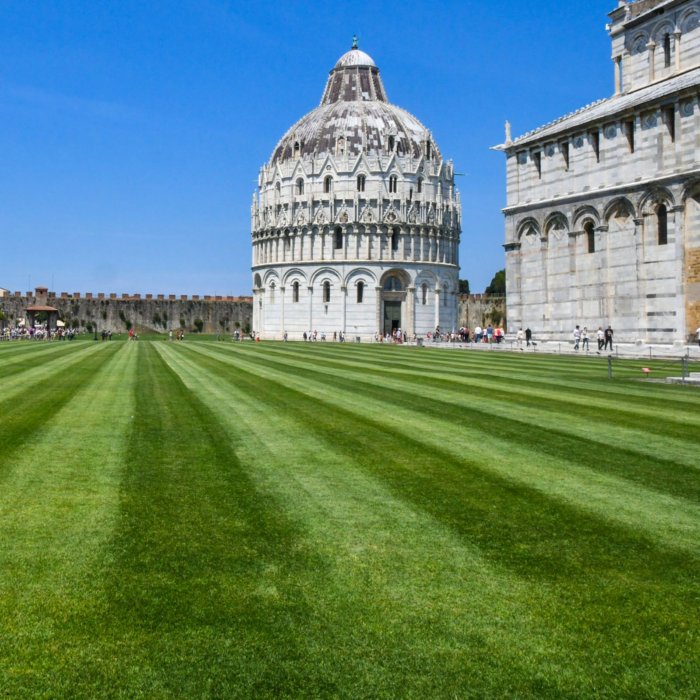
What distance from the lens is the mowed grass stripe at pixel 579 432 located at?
10.1 metres

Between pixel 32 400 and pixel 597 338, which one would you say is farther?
pixel 597 338

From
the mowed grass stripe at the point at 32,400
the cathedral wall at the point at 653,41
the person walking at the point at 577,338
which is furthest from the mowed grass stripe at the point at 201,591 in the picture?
the cathedral wall at the point at 653,41

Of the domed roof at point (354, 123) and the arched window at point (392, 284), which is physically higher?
the domed roof at point (354, 123)

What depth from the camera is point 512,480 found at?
31.4ft

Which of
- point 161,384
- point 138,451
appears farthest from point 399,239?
point 138,451

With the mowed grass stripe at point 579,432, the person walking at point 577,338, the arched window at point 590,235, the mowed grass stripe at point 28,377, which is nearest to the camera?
the mowed grass stripe at point 579,432

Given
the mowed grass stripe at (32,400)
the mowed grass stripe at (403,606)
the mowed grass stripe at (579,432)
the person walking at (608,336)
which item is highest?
the person walking at (608,336)

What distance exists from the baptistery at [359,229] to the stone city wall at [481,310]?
2103 centimetres

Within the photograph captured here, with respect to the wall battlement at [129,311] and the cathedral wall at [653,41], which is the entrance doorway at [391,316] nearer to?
the wall battlement at [129,311]

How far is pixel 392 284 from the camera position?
355ft

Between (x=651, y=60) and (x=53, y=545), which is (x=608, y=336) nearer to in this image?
(x=651, y=60)

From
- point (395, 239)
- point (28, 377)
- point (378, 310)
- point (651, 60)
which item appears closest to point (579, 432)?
point (28, 377)

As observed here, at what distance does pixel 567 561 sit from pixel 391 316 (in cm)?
10170

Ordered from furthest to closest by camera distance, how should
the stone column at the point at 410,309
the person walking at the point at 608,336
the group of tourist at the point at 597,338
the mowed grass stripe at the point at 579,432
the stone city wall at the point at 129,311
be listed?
the stone city wall at the point at 129,311 < the stone column at the point at 410,309 < the group of tourist at the point at 597,338 < the person walking at the point at 608,336 < the mowed grass stripe at the point at 579,432
